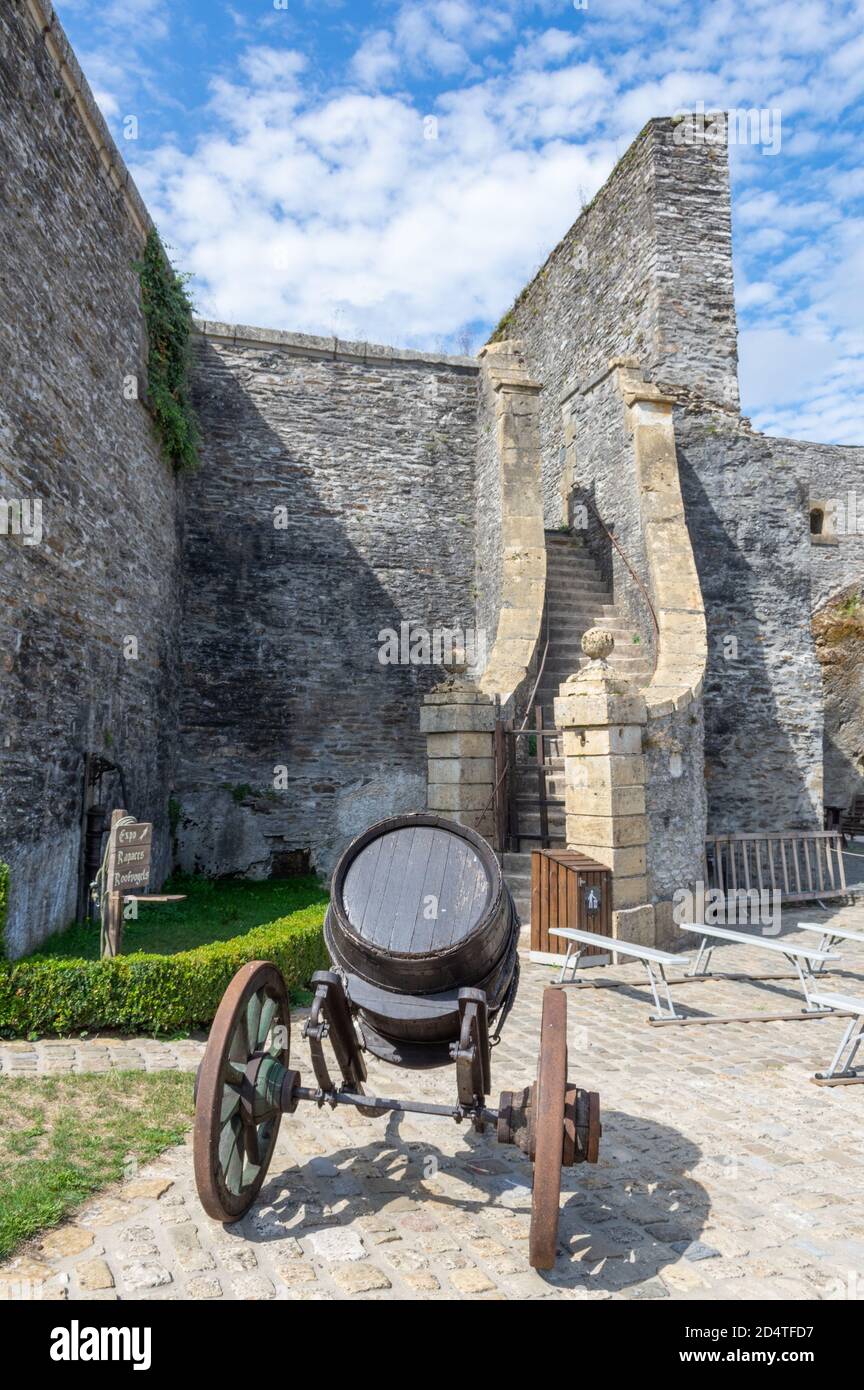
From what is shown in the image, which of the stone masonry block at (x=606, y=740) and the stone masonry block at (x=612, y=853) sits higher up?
the stone masonry block at (x=606, y=740)

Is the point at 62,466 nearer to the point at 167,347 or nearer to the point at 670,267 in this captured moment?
the point at 167,347

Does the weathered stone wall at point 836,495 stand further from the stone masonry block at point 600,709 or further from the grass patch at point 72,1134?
the grass patch at point 72,1134

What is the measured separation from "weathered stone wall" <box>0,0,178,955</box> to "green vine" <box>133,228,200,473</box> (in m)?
0.42

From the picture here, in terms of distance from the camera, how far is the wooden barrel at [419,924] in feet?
12.2

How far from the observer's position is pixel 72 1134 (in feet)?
→ 14.0

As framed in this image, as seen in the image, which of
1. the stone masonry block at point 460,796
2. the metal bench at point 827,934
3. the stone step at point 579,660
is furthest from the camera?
the stone step at point 579,660

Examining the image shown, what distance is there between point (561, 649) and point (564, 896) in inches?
180

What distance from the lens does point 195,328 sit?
14.0 meters

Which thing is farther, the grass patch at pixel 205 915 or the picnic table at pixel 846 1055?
the grass patch at pixel 205 915

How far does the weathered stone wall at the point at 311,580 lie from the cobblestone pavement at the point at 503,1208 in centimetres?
784

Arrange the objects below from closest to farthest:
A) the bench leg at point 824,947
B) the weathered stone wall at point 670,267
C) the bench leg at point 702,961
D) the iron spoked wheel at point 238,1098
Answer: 1. the iron spoked wheel at point 238,1098
2. the bench leg at point 824,947
3. the bench leg at point 702,961
4. the weathered stone wall at point 670,267

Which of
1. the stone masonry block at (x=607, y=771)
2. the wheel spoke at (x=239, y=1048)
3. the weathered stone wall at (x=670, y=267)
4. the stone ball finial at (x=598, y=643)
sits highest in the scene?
the weathered stone wall at (x=670, y=267)

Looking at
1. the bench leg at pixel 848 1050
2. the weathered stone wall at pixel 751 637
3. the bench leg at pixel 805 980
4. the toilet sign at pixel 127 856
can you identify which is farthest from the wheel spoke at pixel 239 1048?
the weathered stone wall at pixel 751 637
